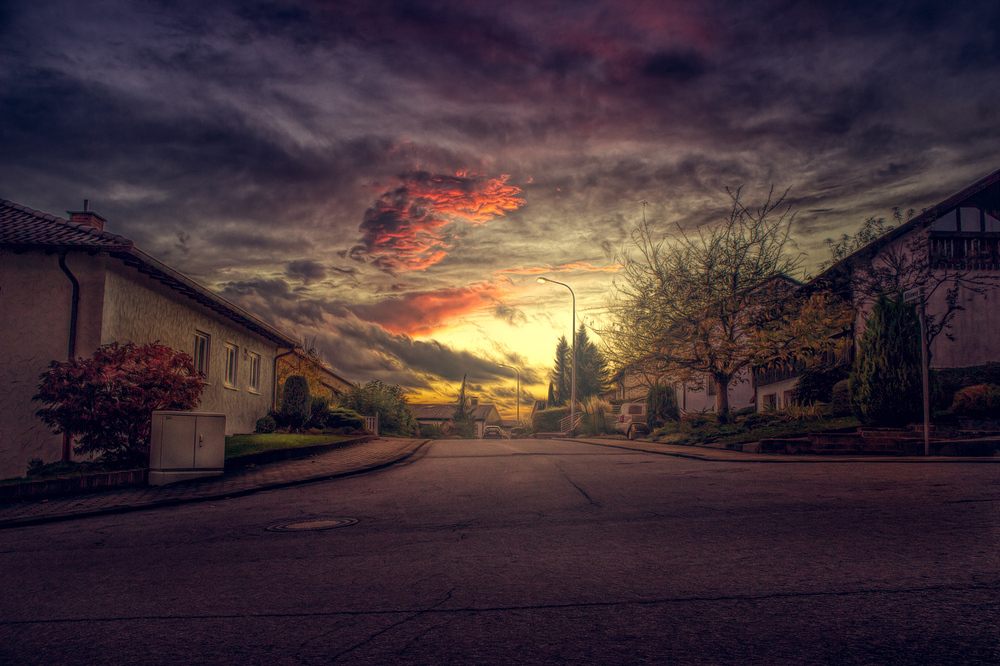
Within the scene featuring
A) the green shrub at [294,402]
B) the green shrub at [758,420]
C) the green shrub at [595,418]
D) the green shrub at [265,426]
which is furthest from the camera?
the green shrub at [595,418]

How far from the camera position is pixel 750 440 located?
17.4m

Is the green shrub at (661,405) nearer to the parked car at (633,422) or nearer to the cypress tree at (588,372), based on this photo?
the parked car at (633,422)

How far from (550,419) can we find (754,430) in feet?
111

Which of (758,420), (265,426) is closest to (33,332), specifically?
(265,426)

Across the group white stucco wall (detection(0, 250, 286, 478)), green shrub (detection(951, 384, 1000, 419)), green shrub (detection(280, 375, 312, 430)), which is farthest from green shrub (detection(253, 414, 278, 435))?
green shrub (detection(951, 384, 1000, 419))

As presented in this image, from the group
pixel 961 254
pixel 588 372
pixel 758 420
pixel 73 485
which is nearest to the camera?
pixel 73 485

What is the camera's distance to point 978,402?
16781mm

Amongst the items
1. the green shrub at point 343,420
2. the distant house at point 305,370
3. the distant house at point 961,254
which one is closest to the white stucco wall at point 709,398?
the distant house at point 961,254

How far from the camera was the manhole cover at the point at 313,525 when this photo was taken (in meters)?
7.13

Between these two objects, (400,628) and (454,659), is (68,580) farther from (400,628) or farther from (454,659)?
(454,659)

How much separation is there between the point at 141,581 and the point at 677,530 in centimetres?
469

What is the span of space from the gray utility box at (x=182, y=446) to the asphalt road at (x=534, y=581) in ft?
9.67

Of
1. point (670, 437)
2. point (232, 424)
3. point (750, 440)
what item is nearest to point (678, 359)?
point (670, 437)

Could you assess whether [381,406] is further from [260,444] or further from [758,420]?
[758,420]
